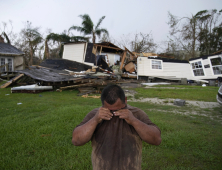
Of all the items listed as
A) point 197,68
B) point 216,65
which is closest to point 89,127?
point 216,65

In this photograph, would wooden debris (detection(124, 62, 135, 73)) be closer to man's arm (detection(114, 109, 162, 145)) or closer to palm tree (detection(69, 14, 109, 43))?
palm tree (detection(69, 14, 109, 43))

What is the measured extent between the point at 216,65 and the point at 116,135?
2034 cm

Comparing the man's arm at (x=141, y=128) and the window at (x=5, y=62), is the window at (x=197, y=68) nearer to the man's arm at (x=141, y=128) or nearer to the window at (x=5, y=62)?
Result: the man's arm at (x=141, y=128)

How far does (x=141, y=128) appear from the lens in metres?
1.42

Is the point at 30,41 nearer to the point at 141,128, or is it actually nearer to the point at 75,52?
the point at 75,52

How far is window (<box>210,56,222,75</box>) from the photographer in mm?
17672

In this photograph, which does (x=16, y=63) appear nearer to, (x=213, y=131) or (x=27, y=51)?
(x=27, y=51)

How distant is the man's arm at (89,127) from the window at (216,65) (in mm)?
20123

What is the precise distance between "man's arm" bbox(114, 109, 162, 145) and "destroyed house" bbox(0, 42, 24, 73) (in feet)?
73.6

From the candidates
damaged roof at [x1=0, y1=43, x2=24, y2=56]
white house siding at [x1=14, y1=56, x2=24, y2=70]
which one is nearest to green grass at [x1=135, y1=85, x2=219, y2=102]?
damaged roof at [x1=0, y1=43, x2=24, y2=56]

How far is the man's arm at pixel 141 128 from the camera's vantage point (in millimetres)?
1385

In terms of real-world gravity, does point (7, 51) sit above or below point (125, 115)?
above

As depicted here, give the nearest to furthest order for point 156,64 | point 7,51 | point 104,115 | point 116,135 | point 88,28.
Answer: point 104,115 < point 116,135 < point 156,64 < point 7,51 < point 88,28

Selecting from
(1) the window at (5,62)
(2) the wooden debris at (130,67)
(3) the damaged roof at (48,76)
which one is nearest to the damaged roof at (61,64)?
(3) the damaged roof at (48,76)
